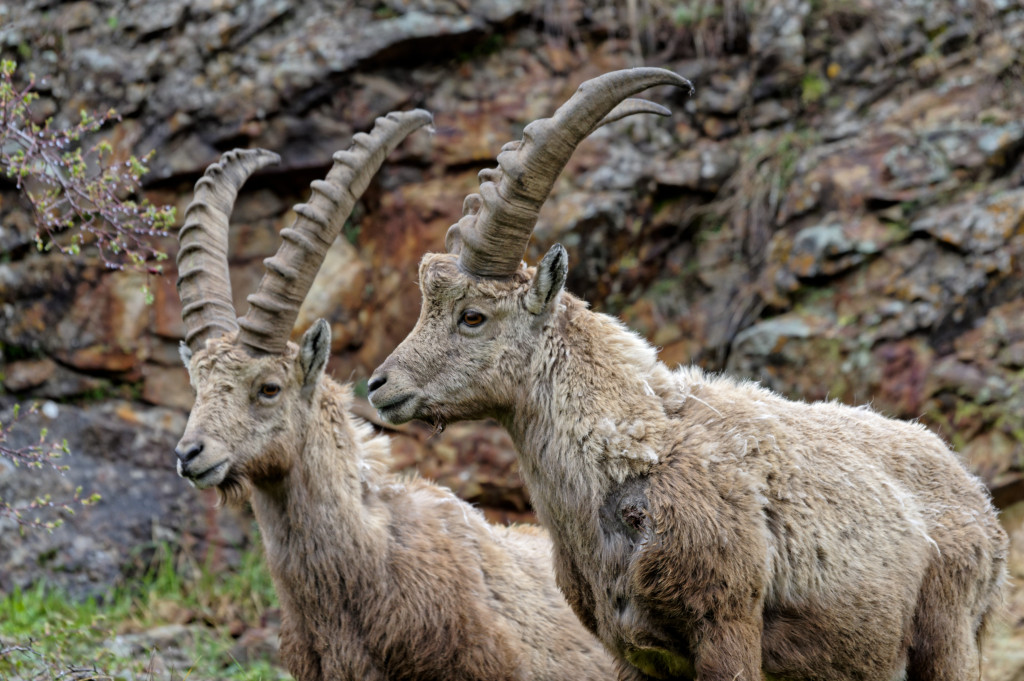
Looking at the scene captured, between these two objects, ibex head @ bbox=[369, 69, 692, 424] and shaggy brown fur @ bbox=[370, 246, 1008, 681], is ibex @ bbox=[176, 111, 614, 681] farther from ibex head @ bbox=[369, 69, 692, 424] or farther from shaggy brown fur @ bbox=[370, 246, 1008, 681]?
ibex head @ bbox=[369, 69, 692, 424]

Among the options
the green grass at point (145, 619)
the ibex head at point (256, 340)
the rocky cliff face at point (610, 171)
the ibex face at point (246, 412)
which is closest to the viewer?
the ibex face at point (246, 412)

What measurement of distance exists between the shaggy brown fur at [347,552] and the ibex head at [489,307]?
1.28 m

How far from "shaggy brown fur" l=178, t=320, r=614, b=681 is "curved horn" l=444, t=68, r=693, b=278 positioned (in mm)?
1679

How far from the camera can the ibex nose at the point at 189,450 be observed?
608cm

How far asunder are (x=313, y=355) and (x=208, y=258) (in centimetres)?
131

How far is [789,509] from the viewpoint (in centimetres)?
545

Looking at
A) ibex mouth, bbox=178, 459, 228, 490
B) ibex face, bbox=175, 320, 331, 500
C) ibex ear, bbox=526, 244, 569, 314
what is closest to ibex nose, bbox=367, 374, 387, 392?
ibex ear, bbox=526, 244, 569, 314

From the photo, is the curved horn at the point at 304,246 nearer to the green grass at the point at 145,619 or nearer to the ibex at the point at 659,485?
the ibex at the point at 659,485

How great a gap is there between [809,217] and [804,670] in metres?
6.48

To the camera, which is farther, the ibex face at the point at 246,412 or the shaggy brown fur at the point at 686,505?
the ibex face at the point at 246,412

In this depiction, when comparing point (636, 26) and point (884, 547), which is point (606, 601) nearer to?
point (884, 547)

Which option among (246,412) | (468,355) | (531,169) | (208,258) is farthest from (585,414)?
(208,258)

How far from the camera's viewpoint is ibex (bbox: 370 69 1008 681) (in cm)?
513

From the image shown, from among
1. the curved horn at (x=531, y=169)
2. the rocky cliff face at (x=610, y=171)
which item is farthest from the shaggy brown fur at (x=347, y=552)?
the rocky cliff face at (x=610, y=171)
